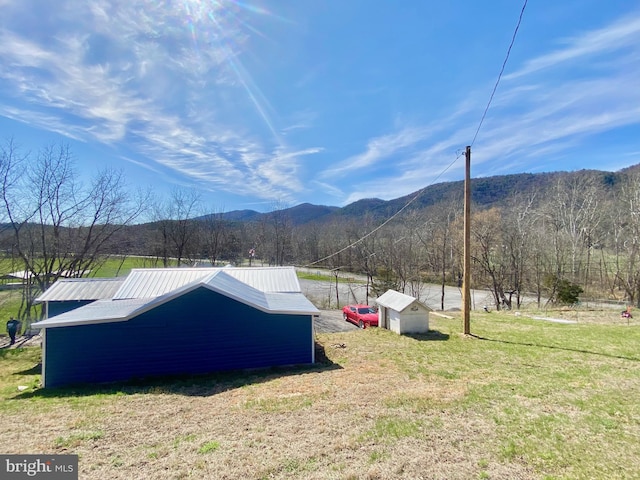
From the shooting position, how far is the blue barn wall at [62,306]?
13297 millimetres

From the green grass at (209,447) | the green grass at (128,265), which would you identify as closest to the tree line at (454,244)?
the green grass at (128,265)

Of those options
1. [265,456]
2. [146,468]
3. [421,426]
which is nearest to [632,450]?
[421,426]

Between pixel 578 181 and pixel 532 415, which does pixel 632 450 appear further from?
pixel 578 181

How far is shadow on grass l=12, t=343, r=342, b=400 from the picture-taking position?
303 inches

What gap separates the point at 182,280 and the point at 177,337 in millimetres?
5376

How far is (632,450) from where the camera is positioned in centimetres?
432

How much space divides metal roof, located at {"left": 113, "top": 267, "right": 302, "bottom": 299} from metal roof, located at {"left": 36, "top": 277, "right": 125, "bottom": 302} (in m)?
0.83

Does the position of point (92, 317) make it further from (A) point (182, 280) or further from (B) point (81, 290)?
(B) point (81, 290)

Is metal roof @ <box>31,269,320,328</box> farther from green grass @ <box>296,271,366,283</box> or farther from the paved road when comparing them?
green grass @ <box>296,271,366,283</box>

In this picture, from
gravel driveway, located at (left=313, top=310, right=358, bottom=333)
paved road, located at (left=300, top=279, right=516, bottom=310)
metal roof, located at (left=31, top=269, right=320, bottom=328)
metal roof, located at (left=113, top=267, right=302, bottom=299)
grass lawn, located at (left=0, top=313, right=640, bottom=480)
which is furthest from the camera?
paved road, located at (left=300, top=279, right=516, bottom=310)

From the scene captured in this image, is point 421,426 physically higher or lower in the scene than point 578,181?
lower

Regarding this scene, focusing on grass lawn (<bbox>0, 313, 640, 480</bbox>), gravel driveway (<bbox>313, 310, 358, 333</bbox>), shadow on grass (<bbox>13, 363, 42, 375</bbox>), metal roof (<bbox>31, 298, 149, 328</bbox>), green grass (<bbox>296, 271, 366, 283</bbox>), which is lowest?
shadow on grass (<bbox>13, 363, 42, 375</bbox>)

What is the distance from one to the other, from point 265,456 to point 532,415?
4736mm

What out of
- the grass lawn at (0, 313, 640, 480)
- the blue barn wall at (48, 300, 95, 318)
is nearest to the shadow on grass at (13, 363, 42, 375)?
the grass lawn at (0, 313, 640, 480)
